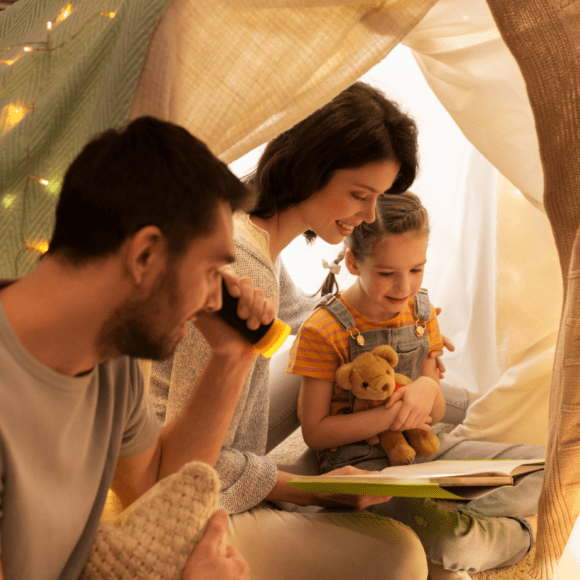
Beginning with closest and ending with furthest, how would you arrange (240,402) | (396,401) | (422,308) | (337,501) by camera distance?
(240,402)
(337,501)
(396,401)
(422,308)

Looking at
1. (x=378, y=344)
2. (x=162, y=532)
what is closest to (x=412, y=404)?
(x=378, y=344)

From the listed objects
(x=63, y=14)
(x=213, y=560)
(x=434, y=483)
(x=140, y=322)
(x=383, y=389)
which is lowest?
(x=383, y=389)

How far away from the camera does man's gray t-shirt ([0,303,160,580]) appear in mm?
573

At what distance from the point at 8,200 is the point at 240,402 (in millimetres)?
466

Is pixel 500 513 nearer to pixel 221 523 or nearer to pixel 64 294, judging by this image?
pixel 221 523

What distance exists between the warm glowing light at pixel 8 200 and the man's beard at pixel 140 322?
1.13 ft

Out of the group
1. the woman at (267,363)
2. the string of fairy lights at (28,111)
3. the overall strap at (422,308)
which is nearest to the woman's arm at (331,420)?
the woman at (267,363)

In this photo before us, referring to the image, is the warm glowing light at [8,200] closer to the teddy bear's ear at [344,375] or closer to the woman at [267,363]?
the woman at [267,363]

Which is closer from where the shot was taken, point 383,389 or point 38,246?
point 38,246

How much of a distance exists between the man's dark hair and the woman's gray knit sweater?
378 mm

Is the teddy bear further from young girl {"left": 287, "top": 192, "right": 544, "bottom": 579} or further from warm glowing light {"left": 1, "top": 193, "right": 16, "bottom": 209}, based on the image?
warm glowing light {"left": 1, "top": 193, "right": 16, "bottom": 209}

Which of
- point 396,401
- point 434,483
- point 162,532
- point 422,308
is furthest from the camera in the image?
point 422,308

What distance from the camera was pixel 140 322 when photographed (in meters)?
0.61

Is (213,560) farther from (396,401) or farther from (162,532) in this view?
(396,401)
